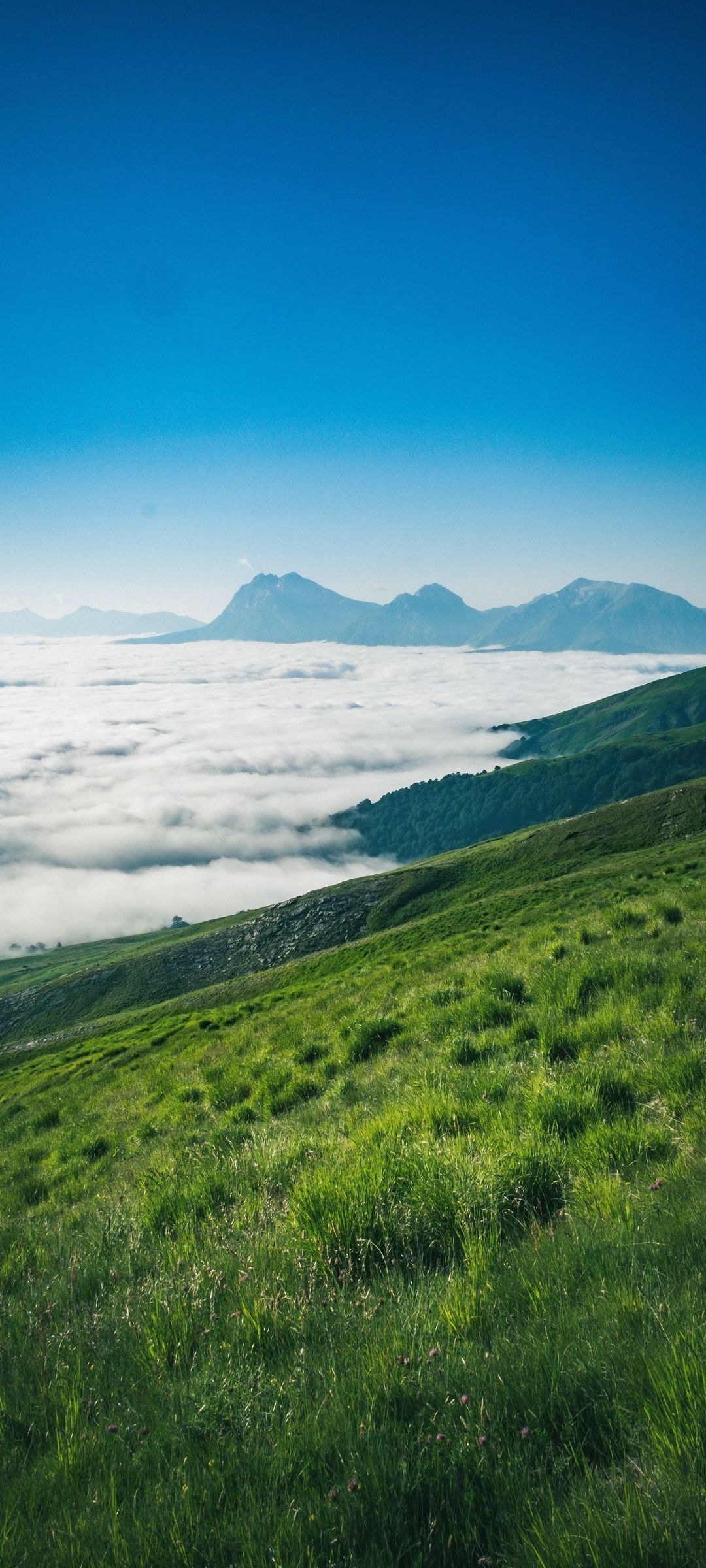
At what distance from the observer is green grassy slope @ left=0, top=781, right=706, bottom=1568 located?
8.04ft

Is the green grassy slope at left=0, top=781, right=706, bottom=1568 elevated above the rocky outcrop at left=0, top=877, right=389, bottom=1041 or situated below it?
above

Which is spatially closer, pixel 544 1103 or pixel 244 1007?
pixel 544 1103

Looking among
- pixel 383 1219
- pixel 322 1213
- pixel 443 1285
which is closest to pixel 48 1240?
pixel 322 1213

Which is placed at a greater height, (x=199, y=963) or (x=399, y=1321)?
(x=399, y=1321)

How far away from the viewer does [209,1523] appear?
2.54 metres

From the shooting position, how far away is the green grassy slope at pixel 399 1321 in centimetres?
245

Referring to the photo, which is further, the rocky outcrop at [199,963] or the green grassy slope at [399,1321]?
the rocky outcrop at [199,963]

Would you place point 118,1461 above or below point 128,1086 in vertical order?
above

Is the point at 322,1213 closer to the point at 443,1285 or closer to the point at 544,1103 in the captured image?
the point at 443,1285

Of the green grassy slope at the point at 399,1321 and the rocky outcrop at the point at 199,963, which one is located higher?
the green grassy slope at the point at 399,1321

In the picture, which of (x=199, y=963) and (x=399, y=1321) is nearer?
(x=399, y=1321)

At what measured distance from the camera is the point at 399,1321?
3.58m

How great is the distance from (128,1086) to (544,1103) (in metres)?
15.4

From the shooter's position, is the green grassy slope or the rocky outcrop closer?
the green grassy slope
